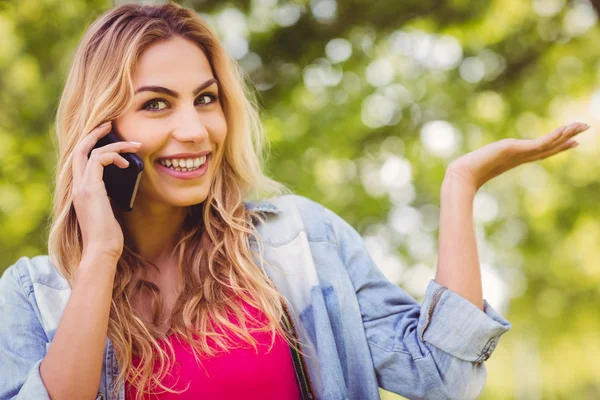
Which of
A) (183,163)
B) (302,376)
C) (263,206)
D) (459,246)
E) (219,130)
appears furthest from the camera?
(263,206)

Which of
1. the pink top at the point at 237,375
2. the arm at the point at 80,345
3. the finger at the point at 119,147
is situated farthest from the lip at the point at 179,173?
the pink top at the point at 237,375

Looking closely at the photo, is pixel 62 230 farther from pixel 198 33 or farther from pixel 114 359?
pixel 198 33

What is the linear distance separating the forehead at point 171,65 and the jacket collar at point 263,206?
513 mm

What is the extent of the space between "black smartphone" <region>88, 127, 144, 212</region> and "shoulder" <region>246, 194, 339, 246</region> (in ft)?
1.63

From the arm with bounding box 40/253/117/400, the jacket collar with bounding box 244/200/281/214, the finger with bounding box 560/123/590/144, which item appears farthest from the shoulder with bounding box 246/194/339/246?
the finger with bounding box 560/123/590/144

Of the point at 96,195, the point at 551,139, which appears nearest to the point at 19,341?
the point at 96,195

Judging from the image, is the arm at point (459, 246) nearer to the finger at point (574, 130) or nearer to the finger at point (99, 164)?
the finger at point (574, 130)

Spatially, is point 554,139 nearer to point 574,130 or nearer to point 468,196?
point 574,130

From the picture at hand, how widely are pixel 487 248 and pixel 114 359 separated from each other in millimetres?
7027

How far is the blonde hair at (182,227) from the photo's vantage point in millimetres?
2404

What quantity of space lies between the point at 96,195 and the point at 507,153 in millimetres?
1340

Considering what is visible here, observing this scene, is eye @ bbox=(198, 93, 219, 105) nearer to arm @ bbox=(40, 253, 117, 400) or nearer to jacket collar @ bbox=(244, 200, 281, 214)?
jacket collar @ bbox=(244, 200, 281, 214)

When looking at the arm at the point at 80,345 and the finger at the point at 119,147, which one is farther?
the finger at the point at 119,147

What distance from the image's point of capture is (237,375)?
7.55 feet
